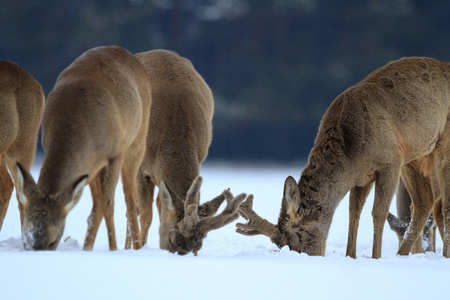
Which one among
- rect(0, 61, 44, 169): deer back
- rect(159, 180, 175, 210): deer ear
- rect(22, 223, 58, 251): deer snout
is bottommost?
rect(22, 223, 58, 251): deer snout

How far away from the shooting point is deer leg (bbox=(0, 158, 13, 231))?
7.90m

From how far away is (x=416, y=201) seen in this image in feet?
29.4

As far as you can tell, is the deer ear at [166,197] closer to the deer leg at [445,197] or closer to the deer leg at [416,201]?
the deer leg at [416,201]

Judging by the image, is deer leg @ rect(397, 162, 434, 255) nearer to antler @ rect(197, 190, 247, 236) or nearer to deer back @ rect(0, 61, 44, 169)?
antler @ rect(197, 190, 247, 236)

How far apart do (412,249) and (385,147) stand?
6.72 feet

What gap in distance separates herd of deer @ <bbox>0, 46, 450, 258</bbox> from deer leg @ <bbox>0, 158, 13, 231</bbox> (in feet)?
0.05

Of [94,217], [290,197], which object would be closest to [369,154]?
[290,197]

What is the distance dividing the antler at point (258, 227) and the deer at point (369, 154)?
0.01 metres

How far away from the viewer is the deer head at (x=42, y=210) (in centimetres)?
572

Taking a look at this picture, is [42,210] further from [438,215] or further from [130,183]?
[438,215]

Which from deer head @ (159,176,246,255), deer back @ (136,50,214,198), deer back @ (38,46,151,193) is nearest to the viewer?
deer back @ (38,46,151,193)

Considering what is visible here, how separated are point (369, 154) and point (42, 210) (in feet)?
12.2

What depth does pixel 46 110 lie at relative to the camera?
22.4 ft

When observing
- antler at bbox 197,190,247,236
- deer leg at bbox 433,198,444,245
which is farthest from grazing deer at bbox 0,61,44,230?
deer leg at bbox 433,198,444,245
